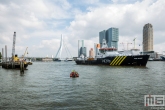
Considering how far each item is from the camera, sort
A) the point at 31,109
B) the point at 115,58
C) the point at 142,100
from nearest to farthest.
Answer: the point at 31,109, the point at 142,100, the point at 115,58

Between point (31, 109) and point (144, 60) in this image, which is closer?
point (31, 109)

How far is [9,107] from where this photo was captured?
12758 mm

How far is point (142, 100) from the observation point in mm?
14344

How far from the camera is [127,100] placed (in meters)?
14.3

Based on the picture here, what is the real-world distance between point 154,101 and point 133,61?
2094 inches

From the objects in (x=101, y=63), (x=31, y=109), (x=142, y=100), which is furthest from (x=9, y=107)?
(x=101, y=63)

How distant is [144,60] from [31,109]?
58.4m

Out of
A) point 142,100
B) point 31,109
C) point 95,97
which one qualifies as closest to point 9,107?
point 31,109

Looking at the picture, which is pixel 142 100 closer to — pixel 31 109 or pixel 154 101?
pixel 154 101

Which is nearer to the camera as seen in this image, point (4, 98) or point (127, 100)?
point (127, 100)

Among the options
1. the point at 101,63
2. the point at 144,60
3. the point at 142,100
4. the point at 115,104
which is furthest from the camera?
the point at 101,63

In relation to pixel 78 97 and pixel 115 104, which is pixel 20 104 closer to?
pixel 78 97

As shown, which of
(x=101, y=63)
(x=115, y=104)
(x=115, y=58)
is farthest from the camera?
(x=101, y=63)

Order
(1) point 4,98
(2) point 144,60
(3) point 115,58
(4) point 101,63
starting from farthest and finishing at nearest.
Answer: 1. (4) point 101,63
2. (3) point 115,58
3. (2) point 144,60
4. (1) point 4,98
